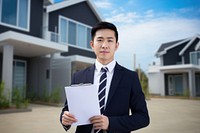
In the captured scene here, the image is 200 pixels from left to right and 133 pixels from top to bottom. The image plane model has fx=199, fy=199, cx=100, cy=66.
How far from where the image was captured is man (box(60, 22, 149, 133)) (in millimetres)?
1334

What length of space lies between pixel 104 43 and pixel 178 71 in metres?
17.4

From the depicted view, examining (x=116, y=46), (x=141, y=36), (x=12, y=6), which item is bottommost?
(x=116, y=46)

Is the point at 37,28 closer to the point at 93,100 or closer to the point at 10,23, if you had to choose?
the point at 10,23

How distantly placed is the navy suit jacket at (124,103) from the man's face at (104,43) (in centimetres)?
13

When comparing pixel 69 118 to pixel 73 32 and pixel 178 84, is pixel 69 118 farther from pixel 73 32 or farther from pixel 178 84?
pixel 178 84

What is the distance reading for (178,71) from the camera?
1744 centimetres

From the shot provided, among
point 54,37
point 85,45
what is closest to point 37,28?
point 54,37

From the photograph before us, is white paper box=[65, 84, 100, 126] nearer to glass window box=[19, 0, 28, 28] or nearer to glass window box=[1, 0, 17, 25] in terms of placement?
glass window box=[1, 0, 17, 25]

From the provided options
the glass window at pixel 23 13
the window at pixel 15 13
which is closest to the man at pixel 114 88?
the window at pixel 15 13

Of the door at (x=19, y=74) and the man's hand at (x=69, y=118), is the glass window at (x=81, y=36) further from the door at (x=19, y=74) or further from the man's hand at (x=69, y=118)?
the man's hand at (x=69, y=118)

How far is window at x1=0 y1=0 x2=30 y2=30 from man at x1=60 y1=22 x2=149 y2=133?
8.85m

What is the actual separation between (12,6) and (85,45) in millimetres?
5274

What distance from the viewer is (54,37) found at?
10.8 metres

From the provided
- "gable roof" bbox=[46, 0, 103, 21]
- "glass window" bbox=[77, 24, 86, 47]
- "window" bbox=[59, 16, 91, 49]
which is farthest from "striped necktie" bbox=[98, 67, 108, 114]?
"glass window" bbox=[77, 24, 86, 47]
